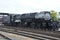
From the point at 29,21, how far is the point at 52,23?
570 cm

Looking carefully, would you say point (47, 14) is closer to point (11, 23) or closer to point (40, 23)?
point (40, 23)

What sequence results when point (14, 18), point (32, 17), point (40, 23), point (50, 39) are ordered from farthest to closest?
1. point (14, 18)
2. point (32, 17)
3. point (40, 23)
4. point (50, 39)

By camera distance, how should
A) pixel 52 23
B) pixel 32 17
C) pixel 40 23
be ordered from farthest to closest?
pixel 32 17 → pixel 40 23 → pixel 52 23

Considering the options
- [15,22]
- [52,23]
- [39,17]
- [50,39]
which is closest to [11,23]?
[15,22]

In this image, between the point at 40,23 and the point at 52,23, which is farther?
the point at 40,23

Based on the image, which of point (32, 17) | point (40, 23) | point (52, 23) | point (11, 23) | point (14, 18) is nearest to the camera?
point (52, 23)

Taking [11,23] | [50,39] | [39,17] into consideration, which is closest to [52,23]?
[39,17]

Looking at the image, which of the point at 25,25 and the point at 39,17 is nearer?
the point at 39,17

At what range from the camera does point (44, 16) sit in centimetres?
2370

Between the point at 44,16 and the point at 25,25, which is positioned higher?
the point at 44,16

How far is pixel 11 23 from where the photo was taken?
35.8 meters

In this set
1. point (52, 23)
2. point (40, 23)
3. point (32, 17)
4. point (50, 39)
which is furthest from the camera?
point (32, 17)

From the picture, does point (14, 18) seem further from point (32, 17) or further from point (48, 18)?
point (48, 18)

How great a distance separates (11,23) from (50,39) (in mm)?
23934
